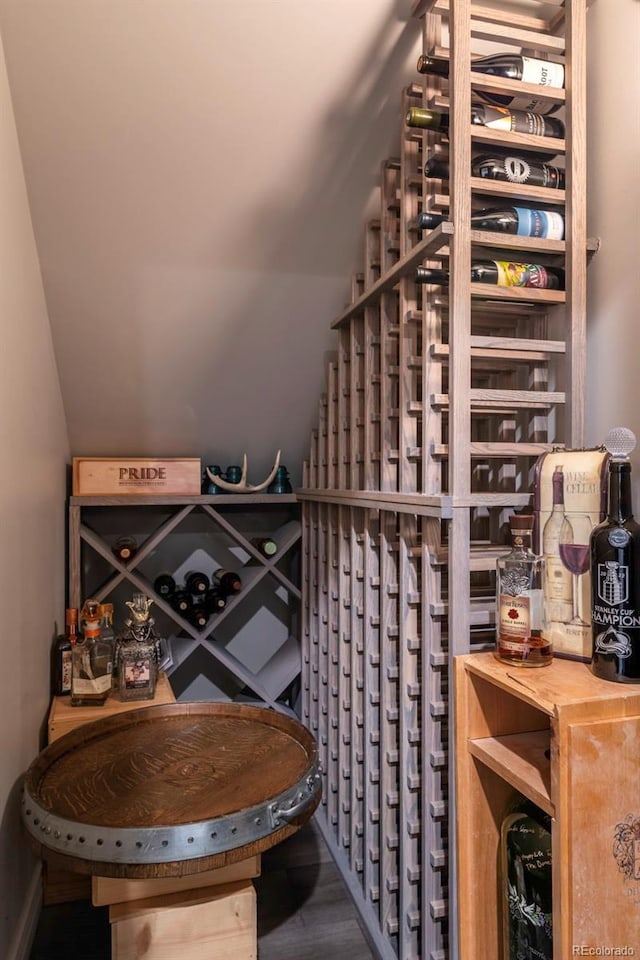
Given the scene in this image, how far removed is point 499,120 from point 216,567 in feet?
7.32

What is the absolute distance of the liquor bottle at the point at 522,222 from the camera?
53.5 inches

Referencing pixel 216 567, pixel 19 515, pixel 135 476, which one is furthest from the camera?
pixel 216 567

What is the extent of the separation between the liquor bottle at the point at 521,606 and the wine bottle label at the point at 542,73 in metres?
1.02

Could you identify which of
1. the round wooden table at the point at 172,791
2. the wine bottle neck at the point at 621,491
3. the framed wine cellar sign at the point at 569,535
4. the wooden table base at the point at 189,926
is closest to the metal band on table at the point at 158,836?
the round wooden table at the point at 172,791

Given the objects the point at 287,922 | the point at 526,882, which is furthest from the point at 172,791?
the point at 287,922

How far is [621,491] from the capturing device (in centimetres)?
94

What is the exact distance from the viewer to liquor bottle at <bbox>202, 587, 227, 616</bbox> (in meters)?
2.70

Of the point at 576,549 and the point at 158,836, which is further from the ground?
the point at 576,549

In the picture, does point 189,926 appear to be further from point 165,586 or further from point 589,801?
point 165,586

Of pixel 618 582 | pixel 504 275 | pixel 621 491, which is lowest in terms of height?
pixel 618 582

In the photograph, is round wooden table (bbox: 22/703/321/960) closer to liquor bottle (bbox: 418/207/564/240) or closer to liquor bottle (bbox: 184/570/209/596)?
liquor bottle (bbox: 184/570/209/596)

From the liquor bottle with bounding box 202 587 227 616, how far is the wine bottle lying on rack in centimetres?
192
